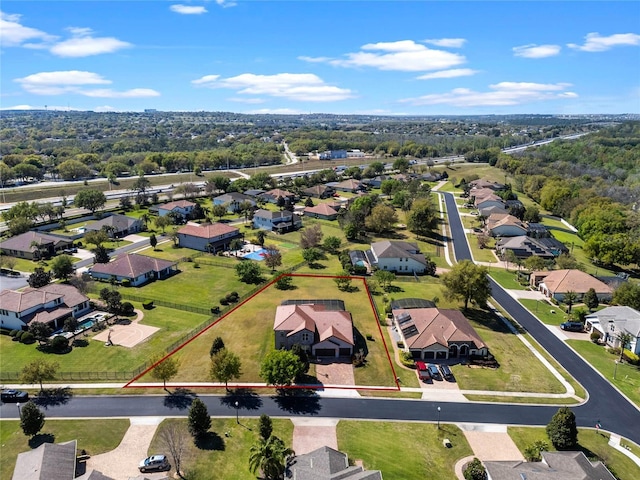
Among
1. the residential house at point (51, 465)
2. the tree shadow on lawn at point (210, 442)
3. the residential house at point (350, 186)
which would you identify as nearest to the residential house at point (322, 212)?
the residential house at point (350, 186)

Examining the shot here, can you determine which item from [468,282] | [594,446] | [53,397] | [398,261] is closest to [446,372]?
[594,446]

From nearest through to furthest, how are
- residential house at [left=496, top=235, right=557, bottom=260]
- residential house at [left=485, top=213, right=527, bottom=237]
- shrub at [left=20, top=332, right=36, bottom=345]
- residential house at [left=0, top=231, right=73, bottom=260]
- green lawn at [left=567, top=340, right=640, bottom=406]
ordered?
green lawn at [left=567, top=340, right=640, bottom=406]
shrub at [left=20, top=332, right=36, bottom=345]
residential house at [left=0, top=231, right=73, bottom=260]
residential house at [left=496, top=235, right=557, bottom=260]
residential house at [left=485, top=213, right=527, bottom=237]

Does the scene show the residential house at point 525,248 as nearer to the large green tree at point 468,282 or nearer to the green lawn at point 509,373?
the large green tree at point 468,282

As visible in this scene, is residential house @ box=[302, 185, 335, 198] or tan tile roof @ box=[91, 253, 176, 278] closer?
tan tile roof @ box=[91, 253, 176, 278]

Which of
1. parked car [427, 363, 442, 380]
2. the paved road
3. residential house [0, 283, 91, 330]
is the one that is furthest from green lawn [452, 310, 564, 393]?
residential house [0, 283, 91, 330]

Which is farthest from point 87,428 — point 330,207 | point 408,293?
point 330,207

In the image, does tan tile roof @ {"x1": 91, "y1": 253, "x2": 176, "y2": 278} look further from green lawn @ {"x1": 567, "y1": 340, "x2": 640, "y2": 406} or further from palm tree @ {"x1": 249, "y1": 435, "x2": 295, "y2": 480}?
green lawn @ {"x1": 567, "y1": 340, "x2": 640, "y2": 406}
